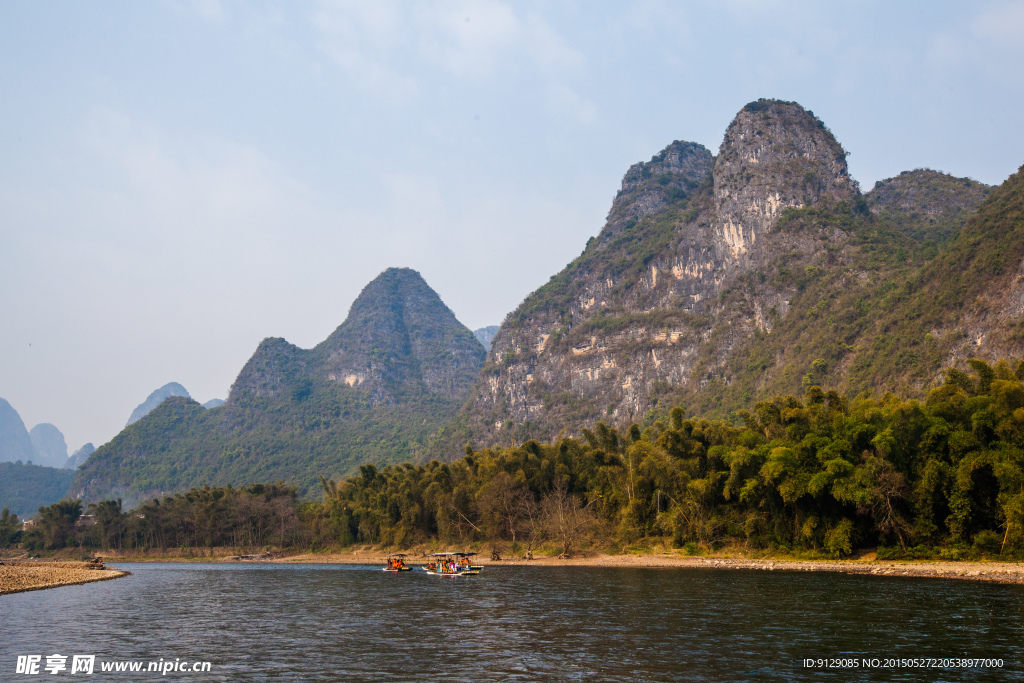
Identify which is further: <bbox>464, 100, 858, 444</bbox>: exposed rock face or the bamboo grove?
<bbox>464, 100, 858, 444</bbox>: exposed rock face

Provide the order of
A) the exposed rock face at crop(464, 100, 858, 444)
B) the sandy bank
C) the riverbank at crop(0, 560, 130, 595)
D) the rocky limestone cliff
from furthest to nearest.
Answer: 1. the exposed rock face at crop(464, 100, 858, 444)
2. the rocky limestone cliff
3. the riverbank at crop(0, 560, 130, 595)
4. the sandy bank

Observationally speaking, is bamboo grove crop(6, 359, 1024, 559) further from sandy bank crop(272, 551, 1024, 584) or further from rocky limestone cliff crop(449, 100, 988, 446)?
rocky limestone cliff crop(449, 100, 988, 446)

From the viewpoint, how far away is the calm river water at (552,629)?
824 inches

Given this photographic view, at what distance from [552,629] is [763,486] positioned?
3059 centimetres

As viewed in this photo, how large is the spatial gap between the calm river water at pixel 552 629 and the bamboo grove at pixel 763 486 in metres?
6.84

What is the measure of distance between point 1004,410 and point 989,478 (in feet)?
14.9

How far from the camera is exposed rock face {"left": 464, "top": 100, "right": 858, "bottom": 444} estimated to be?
150875 millimetres

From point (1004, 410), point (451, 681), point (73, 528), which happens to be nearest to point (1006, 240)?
point (1004, 410)

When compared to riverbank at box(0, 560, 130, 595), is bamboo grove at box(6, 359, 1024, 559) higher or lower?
higher

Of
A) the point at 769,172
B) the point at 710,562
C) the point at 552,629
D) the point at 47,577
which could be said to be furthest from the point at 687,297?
the point at 552,629

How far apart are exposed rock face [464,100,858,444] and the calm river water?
360 feet

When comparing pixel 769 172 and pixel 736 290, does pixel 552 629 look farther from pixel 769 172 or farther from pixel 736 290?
pixel 769 172

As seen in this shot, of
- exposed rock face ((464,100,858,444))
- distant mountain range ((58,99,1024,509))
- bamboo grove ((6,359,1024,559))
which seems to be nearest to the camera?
bamboo grove ((6,359,1024,559))

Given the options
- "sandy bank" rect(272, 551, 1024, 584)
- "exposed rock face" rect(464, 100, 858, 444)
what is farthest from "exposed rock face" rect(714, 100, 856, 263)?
"sandy bank" rect(272, 551, 1024, 584)
